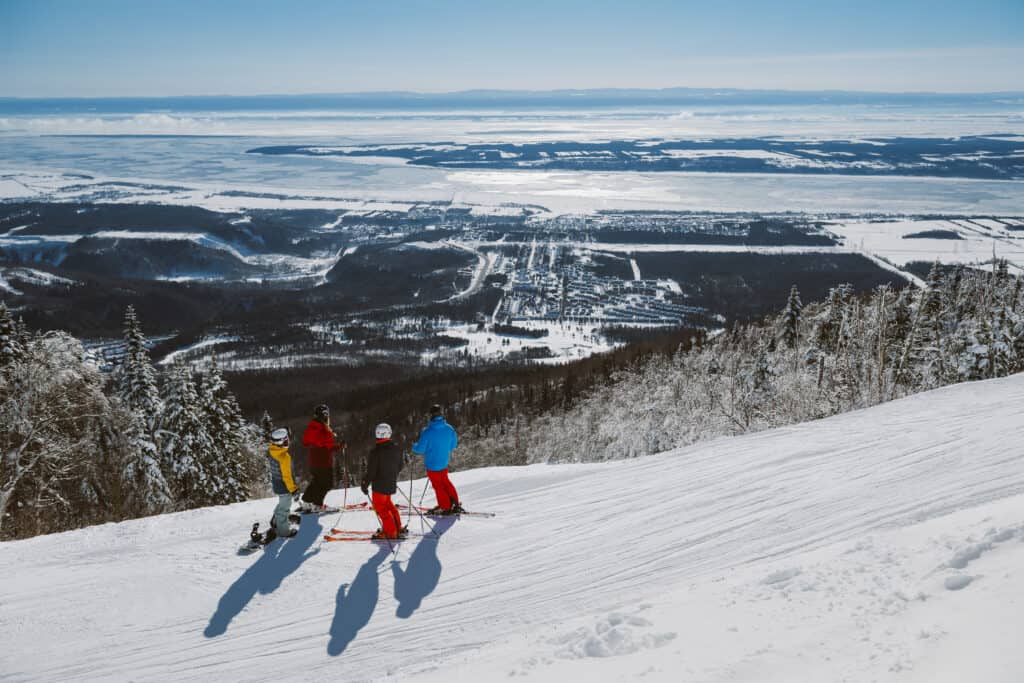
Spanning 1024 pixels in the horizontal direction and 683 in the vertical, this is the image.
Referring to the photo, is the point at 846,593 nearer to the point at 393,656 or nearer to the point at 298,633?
the point at 393,656

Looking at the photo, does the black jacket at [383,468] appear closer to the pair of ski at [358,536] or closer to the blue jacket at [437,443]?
the blue jacket at [437,443]

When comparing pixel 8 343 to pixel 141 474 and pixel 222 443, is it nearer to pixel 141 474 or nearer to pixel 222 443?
pixel 141 474

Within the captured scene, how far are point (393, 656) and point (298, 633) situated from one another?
1315 mm

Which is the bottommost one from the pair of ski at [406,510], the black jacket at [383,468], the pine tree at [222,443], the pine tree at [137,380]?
the pine tree at [222,443]

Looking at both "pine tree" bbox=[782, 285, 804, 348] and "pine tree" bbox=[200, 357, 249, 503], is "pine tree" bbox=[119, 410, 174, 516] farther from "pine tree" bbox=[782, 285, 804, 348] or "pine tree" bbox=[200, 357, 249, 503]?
"pine tree" bbox=[782, 285, 804, 348]

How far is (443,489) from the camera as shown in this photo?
1027cm

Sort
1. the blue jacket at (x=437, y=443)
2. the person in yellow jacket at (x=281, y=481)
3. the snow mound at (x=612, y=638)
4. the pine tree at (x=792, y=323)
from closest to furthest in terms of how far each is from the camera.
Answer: the snow mound at (x=612, y=638) → the person in yellow jacket at (x=281, y=481) → the blue jacket at (x=437, y=443) → the pine tree at (x=792, y=323)

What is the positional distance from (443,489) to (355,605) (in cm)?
268

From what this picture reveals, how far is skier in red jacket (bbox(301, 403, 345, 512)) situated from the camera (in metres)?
10.1

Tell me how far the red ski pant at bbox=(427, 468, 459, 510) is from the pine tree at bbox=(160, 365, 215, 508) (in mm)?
18682

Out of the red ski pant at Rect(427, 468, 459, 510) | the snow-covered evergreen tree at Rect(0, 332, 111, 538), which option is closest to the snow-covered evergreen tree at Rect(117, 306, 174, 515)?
the snow-covered evergreen tree at Rect(0, 332, 111, 538)

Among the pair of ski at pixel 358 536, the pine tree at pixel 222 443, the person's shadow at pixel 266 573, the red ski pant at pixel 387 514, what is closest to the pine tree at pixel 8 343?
the pine tree at pixel 222 443

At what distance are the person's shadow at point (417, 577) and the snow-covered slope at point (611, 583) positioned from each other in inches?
1.1

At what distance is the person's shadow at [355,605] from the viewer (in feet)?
23.8
